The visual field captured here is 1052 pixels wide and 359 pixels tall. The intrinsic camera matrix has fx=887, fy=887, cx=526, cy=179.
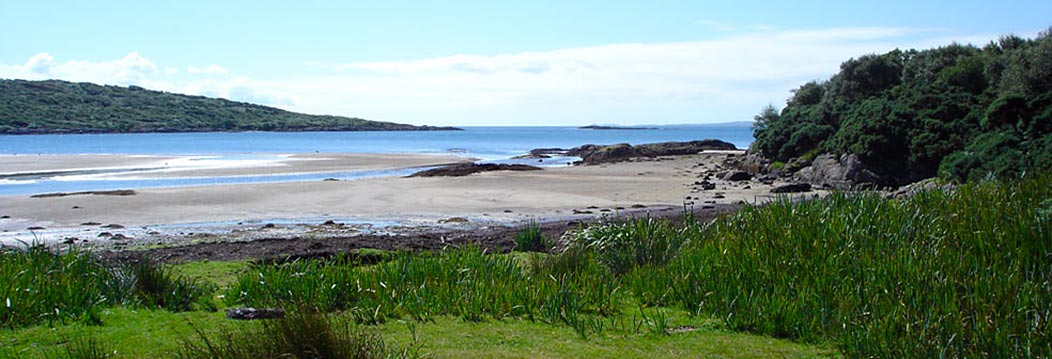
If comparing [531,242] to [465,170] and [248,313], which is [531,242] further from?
[465,170]

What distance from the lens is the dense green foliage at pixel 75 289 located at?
842cm

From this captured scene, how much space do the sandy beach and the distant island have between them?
8779 centimetres

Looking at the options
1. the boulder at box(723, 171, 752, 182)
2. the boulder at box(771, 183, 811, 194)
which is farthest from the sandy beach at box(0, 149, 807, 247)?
the boulder at box(771, 183, 811, 194)

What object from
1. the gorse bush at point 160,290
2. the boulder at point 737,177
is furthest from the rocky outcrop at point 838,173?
the gorse bush at point 160,290

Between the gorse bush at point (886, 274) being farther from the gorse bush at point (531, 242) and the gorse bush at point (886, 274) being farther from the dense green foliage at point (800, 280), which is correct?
the gorse bush at point (531, 242)

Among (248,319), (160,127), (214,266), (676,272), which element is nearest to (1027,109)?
(676,272)

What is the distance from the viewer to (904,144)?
32.8 meters

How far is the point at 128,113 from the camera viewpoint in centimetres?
14138

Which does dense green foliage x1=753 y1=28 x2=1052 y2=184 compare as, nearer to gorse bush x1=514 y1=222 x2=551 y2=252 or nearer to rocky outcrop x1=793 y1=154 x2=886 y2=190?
rocky outcrop x1=793 y1=154 x2=886 y2=190

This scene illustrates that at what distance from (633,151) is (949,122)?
32.0 metres

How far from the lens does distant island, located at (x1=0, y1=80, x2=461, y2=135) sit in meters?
121

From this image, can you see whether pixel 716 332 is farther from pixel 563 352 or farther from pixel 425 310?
pixel 425 310

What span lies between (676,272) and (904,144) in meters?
25.9

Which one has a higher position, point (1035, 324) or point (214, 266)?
point (1035, 324)
